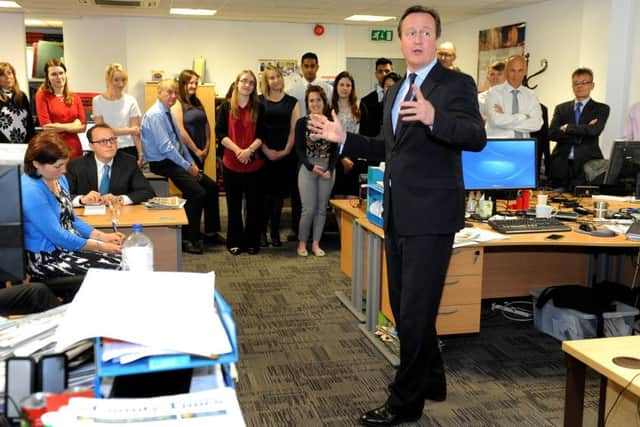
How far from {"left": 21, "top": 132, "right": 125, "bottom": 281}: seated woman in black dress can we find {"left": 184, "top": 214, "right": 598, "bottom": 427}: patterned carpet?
39.5 inches

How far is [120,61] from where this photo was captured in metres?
9.52

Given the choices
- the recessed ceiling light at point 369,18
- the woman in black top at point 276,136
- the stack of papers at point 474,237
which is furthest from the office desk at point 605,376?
the recessed ceiling light at point 369,18

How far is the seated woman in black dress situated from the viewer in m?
2.79

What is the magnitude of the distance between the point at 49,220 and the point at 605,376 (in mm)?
2305

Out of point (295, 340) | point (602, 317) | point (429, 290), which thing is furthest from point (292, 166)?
point (429, 290)

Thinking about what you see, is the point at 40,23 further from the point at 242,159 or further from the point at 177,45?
the point at 242,159

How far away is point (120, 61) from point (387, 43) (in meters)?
4.36

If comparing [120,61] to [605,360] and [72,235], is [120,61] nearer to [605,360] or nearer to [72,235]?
[72,235]

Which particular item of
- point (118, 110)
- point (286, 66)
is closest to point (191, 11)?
point (286, 66)

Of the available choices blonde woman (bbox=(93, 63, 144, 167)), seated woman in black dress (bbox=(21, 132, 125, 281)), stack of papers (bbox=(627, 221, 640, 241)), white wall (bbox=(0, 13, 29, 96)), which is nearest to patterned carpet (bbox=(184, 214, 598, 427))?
stack of papers (bbox=(627, 221, 640, 241))

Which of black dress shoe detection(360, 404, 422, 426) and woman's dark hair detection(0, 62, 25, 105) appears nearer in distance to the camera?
black dress shoe detection(360, 404, 422, 426)

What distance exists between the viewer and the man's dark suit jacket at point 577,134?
18.3ft

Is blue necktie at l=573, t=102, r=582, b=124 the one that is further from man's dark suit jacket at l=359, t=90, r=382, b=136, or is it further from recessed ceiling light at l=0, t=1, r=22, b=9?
recessed ceiling light at l=0, t=1, r=22, b=9

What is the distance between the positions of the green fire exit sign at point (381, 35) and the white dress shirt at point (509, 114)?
5.55 metres
